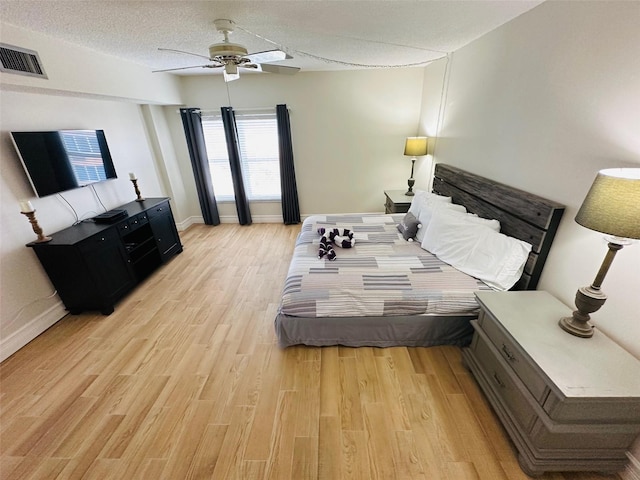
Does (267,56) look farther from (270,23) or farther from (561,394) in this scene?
(561,394)

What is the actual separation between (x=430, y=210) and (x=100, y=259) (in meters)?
3.36

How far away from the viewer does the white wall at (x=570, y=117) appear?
1287 mm

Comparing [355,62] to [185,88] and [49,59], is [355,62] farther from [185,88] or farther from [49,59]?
[49,59]

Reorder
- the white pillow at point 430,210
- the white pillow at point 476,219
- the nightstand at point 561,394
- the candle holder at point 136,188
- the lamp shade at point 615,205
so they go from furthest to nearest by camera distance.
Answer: the candle holder at point 136,188
the white pillow at point 430,210
the white pillow at point 476,219
the nightstand at point 561,394
the lamp shade at point 615,205

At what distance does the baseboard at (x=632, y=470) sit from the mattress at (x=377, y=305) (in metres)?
0.92

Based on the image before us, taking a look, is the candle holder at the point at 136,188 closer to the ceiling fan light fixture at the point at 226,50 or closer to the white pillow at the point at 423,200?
the ceiling fan light fixture at the point at 226,50

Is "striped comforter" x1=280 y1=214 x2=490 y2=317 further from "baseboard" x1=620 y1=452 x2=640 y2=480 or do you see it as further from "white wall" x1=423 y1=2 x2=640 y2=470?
"baseboard" x1=620 y1=452 x2=640 y2=480

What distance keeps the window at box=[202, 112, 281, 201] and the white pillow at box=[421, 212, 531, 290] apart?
3021mm

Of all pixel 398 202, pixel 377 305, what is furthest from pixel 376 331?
pixel 398 202

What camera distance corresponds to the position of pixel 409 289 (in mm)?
1994

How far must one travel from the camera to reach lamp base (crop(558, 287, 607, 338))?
1267 millimetres

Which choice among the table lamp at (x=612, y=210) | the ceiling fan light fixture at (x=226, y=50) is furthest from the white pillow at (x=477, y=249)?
the ceiling fan light fixture at (x=226, y=50)

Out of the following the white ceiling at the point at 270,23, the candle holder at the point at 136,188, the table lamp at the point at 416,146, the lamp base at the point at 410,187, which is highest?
the white ceiling at the point at 270,23

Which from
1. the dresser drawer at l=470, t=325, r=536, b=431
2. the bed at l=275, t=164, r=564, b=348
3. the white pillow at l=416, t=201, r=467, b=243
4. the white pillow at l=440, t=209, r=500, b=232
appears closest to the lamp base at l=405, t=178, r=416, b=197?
the white pillow at l=416, t=201, r=467, b=243
